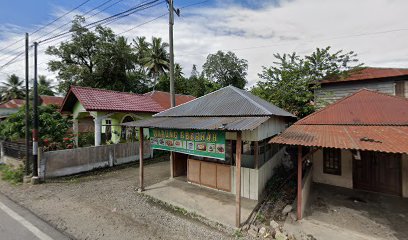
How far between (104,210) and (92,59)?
80.9 feet

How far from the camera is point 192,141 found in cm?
745

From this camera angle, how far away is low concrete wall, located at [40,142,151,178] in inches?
393

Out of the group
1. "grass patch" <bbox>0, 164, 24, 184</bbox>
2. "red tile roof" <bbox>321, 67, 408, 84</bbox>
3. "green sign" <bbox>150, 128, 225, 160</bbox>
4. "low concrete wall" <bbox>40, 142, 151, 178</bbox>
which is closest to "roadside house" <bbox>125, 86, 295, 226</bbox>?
"green sign" <bbox>150, 128, 225, 160</bbox>

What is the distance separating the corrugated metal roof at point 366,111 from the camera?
8.02m

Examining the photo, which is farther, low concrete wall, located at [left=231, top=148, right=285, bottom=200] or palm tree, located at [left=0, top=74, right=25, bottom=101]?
palm tree, located at [left=0, top=74, right=25, bottom=101]

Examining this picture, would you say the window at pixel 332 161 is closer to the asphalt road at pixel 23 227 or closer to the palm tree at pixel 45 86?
the asphalt road at pixel 23 227

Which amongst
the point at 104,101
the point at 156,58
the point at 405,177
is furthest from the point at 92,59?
the point at 405,177

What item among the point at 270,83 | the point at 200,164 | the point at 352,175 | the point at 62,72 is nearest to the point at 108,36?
the point at 62,72

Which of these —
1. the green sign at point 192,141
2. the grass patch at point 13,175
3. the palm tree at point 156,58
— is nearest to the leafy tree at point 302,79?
the green sign at point 192,141

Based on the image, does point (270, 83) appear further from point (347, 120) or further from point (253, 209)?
point (253, 209)

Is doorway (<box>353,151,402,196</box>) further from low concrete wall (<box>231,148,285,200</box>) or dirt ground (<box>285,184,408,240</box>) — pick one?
low concrete wall (<box>231,148,285,200</box>)

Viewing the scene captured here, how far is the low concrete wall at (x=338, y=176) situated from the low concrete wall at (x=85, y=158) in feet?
33.9

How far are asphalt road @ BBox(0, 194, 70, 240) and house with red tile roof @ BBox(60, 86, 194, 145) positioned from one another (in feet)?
17.6

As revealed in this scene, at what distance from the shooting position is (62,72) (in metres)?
24.9
